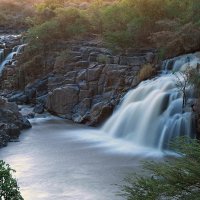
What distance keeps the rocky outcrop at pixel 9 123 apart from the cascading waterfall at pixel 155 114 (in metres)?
4.48

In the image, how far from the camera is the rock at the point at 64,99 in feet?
89.4

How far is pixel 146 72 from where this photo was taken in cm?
2497

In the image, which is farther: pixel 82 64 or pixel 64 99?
pixel 82 64

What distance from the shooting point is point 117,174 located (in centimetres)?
1541

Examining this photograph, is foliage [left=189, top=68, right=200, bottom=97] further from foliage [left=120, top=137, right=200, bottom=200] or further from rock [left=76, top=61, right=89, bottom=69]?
foliage [left=120, top=137, right=200, bottom=200]

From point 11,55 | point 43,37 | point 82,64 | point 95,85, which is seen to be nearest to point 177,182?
point 95,85

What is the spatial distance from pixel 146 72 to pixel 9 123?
8.15m

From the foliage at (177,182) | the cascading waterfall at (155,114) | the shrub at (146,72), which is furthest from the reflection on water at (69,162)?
the foliage at (177,182)

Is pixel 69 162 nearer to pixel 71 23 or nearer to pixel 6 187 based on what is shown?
pixel 6 187

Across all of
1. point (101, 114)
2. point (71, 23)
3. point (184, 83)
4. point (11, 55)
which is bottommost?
point (101, 114)

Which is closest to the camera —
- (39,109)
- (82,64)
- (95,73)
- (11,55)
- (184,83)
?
(184,83)

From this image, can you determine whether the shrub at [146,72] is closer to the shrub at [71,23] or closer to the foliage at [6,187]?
the shrub at [71,23]

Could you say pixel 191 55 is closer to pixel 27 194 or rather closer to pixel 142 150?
pixel 142 150

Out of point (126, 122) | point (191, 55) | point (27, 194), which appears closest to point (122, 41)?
point (191, 55)
